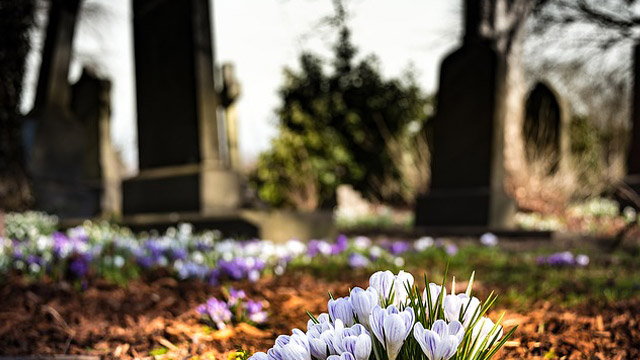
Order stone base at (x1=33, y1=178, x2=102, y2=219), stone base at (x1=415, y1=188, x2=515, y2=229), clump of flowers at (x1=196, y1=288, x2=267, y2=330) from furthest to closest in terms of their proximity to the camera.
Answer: stone base at (x1=33, y1=178, x2=102, y2=219)
stone base at (x1=415, y1=188, x2=515, y2=229)
clump of flowers at (x1=196, y1=288, x2=267, y2=330)

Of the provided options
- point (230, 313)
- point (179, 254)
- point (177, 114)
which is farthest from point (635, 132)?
point (230, 313)

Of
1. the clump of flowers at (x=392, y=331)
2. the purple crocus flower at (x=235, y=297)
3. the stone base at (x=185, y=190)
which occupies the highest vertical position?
the stone base at (x=185, y=190)

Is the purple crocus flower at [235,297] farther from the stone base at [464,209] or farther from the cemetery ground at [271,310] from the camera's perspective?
the stone base at [464,209]

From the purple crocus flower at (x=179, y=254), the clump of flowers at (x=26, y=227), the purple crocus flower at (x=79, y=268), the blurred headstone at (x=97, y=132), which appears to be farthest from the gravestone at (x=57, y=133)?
the purple crocus flower at (x=79, y=268)

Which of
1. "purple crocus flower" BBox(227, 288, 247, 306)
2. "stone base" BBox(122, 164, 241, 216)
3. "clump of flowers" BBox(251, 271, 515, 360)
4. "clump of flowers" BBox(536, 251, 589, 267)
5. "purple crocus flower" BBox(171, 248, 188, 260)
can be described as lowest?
"clump of flowers" BBox(536, 251, 589, 267)

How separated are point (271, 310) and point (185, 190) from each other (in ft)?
16.0

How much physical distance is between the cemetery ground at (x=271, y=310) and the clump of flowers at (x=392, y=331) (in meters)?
0.36

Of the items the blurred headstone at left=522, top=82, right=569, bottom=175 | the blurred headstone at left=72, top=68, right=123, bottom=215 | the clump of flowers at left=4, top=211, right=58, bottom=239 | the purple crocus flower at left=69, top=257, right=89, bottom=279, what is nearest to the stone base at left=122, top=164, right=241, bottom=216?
the clump of flowers at left=4, top=211, right=58, bottom=239

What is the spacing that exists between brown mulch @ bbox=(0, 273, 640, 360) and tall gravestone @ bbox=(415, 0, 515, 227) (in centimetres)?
607

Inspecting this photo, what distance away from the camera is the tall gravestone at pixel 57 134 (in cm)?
1152

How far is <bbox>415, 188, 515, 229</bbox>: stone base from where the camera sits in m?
9.53

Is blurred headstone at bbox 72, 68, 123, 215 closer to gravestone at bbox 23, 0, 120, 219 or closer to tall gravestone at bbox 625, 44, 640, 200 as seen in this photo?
gravestone at bbox 23, 0, 120, 219

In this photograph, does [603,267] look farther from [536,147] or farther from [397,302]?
[536,147]

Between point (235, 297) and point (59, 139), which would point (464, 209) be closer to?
point (235, 297)
